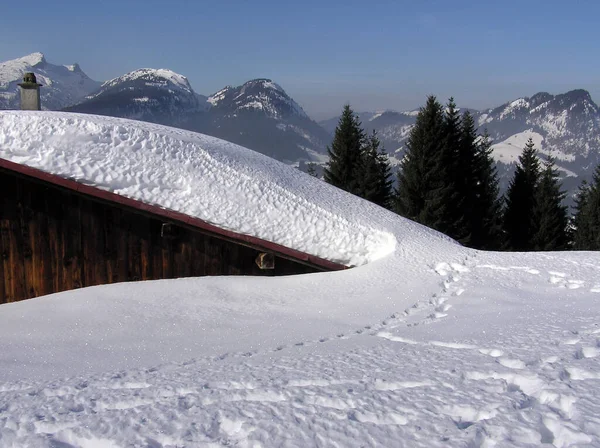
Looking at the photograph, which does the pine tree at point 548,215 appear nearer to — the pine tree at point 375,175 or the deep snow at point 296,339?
the pine tree at point 375,175

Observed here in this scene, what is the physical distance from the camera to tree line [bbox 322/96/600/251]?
79.7 feet

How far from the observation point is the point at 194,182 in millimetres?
8164

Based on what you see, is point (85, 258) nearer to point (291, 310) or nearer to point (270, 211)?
point (270, 211)

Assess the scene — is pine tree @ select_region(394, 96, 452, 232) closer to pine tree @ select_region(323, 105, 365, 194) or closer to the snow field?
pine tree @ select_region(323, 105, 365, 194)

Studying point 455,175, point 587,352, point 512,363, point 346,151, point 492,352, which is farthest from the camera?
point 346,151

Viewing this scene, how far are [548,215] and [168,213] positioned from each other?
97.4 ft

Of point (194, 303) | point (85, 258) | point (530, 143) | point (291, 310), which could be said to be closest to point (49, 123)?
point (85, 258)

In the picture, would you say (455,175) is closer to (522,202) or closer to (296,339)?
(522,202)

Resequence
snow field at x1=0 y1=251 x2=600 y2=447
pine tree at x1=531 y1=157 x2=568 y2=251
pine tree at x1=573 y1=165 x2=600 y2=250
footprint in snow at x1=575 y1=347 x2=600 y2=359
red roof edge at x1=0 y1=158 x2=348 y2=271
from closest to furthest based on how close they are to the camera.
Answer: snow field at x1=0 y1=251 x2=600 y2=447 → footprint in snow at x1=575 y1=347 x2=600 y2=359 → red roof edge at x1=0 y1=158 x2=348 y2=271 → pine tree at x1=531 y1=157 x2=568 y2=251 → pine tree at x1=573 y1=165 x2=600 y2=250

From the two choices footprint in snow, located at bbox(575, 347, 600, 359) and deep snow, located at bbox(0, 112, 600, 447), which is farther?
footprint in snow, located at bbox(575, 347, 600, 359)

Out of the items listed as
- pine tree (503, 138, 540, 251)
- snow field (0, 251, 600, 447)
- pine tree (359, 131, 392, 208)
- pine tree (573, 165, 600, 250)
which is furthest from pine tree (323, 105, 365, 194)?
snow field (0, 251, 600, 447)

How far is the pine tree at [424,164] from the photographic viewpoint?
24.2 metres

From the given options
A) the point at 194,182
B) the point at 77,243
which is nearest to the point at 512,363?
the point at 194,182

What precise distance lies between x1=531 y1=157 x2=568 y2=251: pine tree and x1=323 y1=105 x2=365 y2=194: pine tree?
42.2 ft
